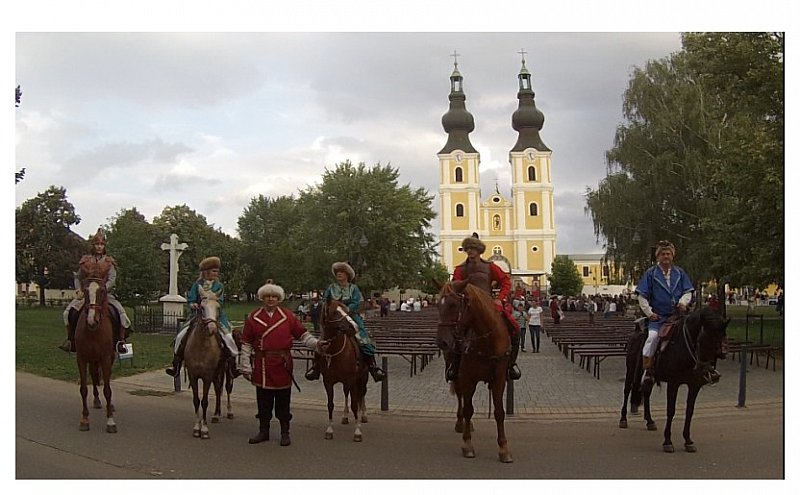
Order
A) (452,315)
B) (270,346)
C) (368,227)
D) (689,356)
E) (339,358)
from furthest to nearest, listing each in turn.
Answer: (368,227) < (339,358) < (270,346) < (689,356) < (452,315)

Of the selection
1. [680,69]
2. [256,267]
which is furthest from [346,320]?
[256,267]

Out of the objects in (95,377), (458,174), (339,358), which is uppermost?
(458,174)

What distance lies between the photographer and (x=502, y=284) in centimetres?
852

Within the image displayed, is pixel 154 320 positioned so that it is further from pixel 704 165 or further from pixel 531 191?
pixel 531 191

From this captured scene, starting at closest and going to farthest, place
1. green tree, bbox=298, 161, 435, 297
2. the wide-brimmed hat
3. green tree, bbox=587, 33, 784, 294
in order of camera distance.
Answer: the wide-brimmed hat < green tree, bbox=587, 33, 784, 294 < green tree, bbox=298, 161, 435, 297

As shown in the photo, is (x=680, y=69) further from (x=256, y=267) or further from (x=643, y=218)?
(x=256, y=267)

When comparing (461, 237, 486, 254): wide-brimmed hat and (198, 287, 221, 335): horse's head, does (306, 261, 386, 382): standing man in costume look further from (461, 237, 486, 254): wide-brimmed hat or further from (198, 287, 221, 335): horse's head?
(461, 237, 486, 254): wide-brimmed hat

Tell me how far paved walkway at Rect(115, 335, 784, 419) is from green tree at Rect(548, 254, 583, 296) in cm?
6991

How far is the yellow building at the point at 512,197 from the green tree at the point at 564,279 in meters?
8.18

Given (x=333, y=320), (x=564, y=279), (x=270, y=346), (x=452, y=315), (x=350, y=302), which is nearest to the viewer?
(x=452, y=315)

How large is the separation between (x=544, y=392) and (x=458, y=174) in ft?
302

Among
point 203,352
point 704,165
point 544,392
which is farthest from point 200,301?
point 704,165

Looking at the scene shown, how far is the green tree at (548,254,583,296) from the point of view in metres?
86.4

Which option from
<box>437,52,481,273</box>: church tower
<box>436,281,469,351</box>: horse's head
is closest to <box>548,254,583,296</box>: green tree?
<box>437,52,481,273</box>: church tower
